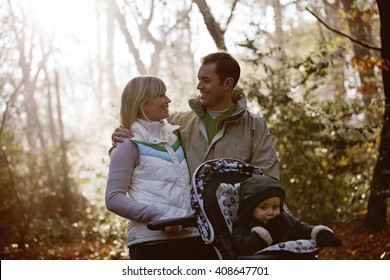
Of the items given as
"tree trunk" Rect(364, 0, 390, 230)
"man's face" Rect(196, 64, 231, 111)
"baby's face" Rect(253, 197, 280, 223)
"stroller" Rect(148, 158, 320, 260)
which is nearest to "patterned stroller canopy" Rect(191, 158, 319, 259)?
"stroller" Rect(148, 158, 320, 260)

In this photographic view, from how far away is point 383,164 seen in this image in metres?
6.83

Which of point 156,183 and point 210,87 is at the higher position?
point 210,87

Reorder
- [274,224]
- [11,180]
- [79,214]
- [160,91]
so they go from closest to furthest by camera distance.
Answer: [274,224]
[160,91]
[11,180]
[79,214]

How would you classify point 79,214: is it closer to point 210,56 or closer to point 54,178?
point 54,178

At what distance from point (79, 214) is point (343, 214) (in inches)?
261

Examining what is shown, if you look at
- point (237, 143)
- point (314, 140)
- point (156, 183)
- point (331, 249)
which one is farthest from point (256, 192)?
point (314, 140)

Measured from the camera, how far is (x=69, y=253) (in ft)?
30.2

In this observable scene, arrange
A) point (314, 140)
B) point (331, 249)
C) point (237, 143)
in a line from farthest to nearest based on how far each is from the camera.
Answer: point (314, 140)
point (331, 249)
point (237, 143)

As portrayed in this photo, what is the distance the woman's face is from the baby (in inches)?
26.7

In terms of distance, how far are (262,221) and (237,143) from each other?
794 millimetres

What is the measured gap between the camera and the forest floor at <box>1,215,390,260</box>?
6.62 meters

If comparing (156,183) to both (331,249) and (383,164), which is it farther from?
(331,249)
